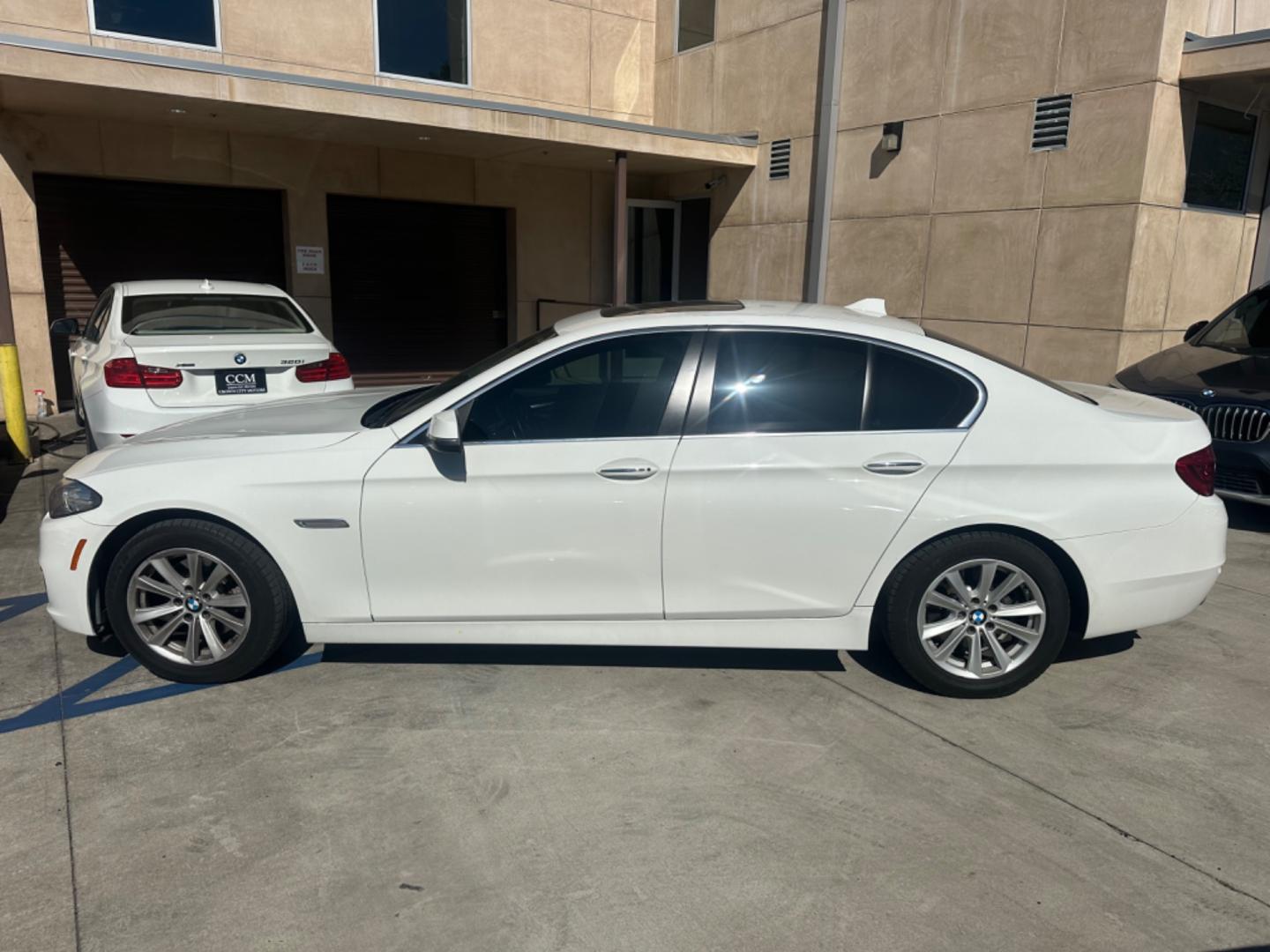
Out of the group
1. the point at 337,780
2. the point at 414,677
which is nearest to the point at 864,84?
the point at 414,677

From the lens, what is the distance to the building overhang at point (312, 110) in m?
8.62

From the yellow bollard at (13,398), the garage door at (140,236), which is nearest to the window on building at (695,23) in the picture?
the garage door at (140,236)

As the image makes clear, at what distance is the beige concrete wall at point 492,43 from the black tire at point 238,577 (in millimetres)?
9459

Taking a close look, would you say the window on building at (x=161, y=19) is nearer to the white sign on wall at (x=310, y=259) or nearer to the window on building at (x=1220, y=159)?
the white sign on wall at (x=310, y=259)

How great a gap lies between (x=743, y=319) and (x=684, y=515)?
0.90m

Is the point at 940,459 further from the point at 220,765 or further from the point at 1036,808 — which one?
the point at 220,765

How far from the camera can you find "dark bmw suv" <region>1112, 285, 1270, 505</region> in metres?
6.79

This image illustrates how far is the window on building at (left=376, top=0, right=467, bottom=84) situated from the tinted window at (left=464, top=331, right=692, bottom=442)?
10402 mm

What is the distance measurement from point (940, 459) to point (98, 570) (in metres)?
3.56

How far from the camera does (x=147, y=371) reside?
264 inches

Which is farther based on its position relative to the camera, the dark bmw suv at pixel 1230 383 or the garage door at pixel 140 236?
the garage door at pixel 140 236

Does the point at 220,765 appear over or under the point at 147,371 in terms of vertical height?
under

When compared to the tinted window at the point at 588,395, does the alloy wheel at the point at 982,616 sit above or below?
below

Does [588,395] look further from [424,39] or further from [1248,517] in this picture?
[424,39]
